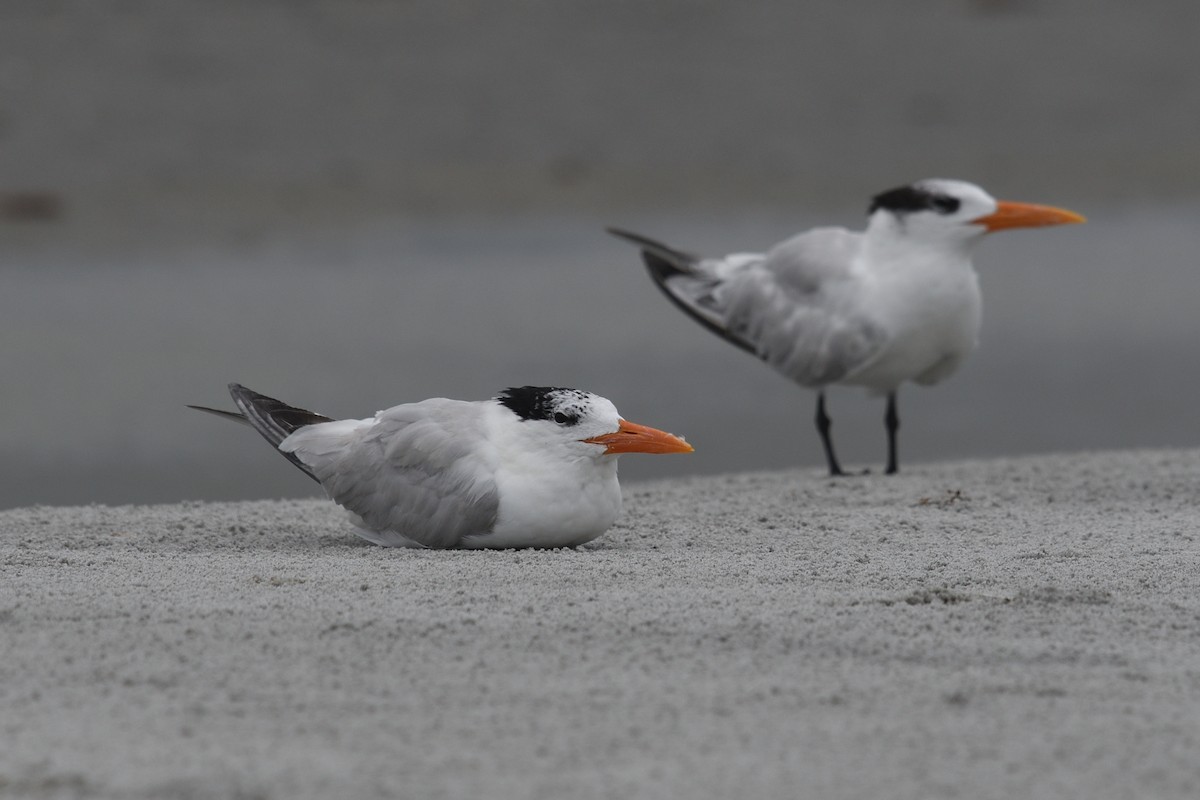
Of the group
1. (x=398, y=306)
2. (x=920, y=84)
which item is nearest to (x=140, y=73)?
(x=398, y=306)

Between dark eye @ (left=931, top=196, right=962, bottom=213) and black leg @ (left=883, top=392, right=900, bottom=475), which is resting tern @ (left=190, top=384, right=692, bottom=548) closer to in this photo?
black leg @ (left=883, top=392, right=900, bottom=475)

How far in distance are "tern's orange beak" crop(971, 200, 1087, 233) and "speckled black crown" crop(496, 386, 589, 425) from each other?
3.08 meters

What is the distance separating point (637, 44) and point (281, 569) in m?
11.2

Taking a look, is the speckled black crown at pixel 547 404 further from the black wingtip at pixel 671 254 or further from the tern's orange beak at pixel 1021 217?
the black wingtip at pixel 671 254

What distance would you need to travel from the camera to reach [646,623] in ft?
12.0

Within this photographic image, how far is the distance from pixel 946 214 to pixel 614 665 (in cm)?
444

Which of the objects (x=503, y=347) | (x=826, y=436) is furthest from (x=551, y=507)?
(x=503, y=347)

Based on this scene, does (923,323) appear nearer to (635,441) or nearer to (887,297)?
(887,297)

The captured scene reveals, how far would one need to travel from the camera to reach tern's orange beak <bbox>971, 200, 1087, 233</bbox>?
23.5 ft

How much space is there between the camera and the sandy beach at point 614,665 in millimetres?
2760

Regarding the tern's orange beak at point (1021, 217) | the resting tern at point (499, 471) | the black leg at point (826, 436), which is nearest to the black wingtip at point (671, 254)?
the black leg at point (826, 436)

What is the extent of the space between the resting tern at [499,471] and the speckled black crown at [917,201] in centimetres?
297

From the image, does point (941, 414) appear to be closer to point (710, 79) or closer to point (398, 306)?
point (398, 306)

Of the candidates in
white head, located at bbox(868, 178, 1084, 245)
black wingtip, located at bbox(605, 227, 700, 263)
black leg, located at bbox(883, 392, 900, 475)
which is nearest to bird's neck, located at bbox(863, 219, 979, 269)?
white head, located at bbox(868, 178, 1084, 245)
